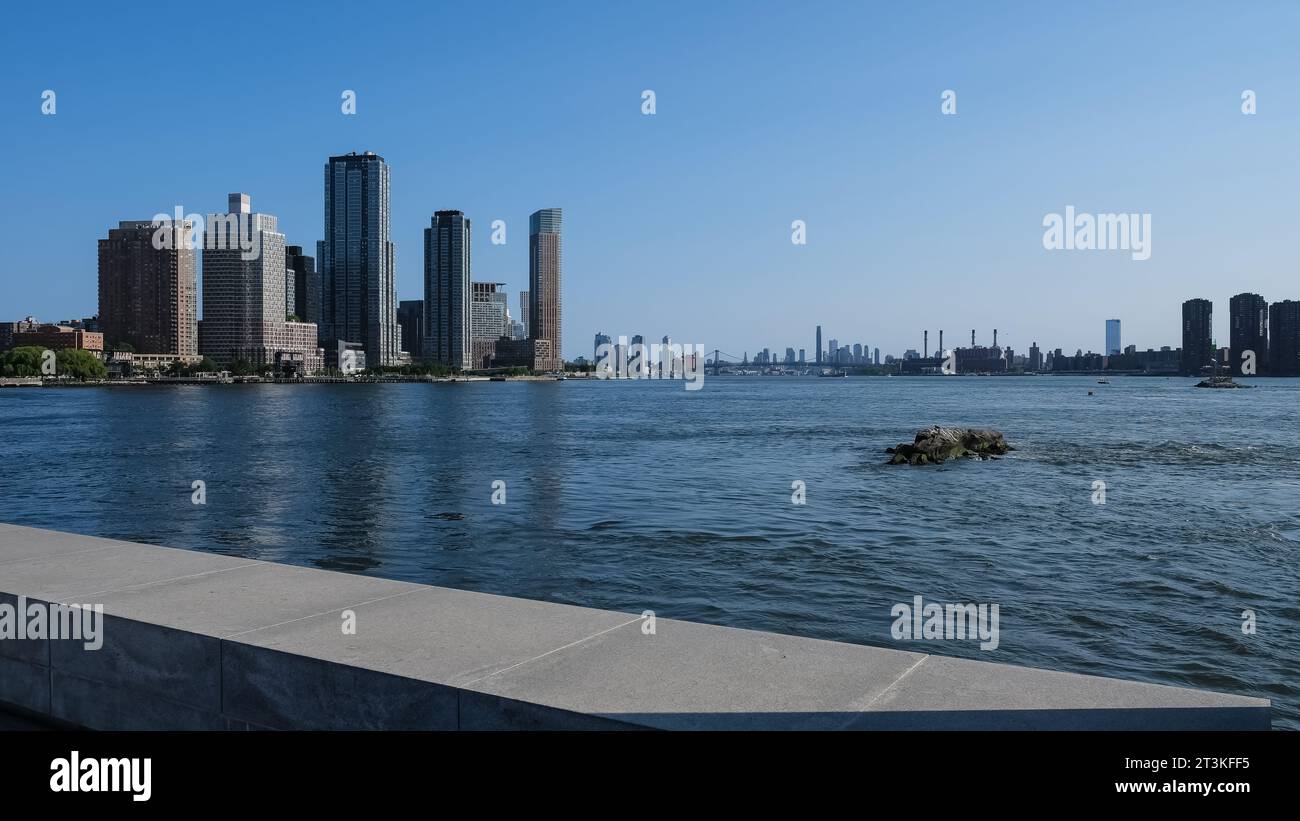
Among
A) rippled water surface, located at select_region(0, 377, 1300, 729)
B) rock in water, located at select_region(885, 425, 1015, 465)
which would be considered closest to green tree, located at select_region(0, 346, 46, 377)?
rippled water surface, located at select_region(0, 377, 1300, 729)

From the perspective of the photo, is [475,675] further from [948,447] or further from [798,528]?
[948,447]

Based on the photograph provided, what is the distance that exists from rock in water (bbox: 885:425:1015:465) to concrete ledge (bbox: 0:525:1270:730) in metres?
31.9

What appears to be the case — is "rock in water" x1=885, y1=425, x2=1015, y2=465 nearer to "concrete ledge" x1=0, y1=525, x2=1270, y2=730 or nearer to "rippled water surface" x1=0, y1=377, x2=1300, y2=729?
"rippled water surface" x1=0, y1=377, x2=1300, y2=729

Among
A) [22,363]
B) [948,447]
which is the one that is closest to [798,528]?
[948,447]

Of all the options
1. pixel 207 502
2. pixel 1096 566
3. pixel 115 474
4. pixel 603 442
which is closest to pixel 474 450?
pixel 603 442

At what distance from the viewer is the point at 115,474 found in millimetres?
34594

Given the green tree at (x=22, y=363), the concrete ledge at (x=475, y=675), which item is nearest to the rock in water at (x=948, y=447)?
the concrete ledge at (x=475, y=675)

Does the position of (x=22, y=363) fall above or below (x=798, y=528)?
above

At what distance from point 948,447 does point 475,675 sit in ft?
117

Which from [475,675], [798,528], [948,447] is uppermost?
[475,675]

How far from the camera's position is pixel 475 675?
4.19m

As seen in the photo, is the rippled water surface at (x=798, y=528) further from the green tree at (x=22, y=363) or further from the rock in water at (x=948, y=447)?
the green tree at (x=22, y=363)
